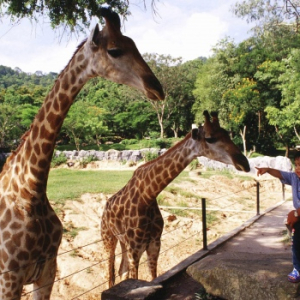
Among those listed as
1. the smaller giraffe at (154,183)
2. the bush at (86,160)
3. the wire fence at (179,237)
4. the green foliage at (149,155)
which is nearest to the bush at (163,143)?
the green foliage at (149,155)

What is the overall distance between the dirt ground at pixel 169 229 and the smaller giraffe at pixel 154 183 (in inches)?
16.4

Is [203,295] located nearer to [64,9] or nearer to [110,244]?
[110,244]

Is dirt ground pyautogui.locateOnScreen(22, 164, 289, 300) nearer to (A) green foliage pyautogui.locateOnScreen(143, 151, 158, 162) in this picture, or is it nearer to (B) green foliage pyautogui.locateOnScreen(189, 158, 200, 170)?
(B) green foliage pyautogui.locateOnScreen(189, 158, 200, 170)

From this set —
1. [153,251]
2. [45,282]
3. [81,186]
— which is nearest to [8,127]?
[81,186]

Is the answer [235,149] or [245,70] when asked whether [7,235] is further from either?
[245,70]

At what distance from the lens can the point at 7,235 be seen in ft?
8.09

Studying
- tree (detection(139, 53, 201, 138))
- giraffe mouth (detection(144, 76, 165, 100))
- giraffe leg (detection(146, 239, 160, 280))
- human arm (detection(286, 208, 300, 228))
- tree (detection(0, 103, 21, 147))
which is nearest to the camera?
giraffe mouth (detection(144, 76, 165, 100))

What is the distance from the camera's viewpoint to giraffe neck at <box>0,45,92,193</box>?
2.42 metres

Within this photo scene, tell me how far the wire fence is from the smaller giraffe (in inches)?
28.3

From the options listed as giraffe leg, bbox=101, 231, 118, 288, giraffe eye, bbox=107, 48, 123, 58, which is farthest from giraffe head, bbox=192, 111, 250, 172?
giraffe eye, bbox=107, 48, 123, 58

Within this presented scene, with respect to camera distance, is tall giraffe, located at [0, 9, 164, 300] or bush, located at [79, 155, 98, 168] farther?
bush, located at [79, 155, 98, 168]

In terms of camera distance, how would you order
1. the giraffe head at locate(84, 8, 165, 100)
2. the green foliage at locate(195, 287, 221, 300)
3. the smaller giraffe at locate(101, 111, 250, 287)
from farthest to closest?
the smaller giraffe at locate(101, 111, 250, 287) < the green foliage at locate(195, 287, 221, 300) < the giraffe head at locate(84, 8, 165, 100)

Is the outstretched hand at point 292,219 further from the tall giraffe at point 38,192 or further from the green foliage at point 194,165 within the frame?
the green foliage at point 194,165

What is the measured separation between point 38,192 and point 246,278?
7.27 ft
